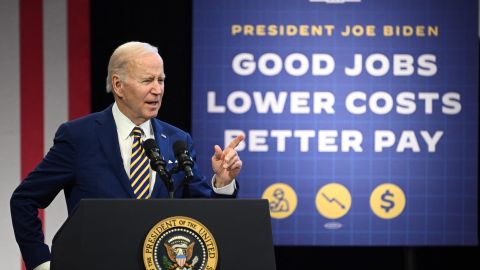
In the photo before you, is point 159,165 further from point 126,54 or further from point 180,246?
point 126,54

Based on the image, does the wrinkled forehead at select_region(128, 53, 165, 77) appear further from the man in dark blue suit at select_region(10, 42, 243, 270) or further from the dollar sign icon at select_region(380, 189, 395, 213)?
the dollar sign icon at select_region(380, 189, 395, 213)

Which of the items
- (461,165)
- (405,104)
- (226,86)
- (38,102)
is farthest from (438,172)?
(38,102)

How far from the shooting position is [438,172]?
401 cm

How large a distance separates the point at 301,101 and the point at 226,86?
1.23 feet

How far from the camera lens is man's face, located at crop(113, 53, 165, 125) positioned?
7.11ft

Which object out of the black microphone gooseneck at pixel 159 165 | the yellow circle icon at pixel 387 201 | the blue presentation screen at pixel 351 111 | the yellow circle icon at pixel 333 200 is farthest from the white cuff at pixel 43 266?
the yellow circle icon at pixel 387 201

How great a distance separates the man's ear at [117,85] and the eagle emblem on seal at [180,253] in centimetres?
68

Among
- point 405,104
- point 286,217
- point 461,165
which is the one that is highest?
point 405,104

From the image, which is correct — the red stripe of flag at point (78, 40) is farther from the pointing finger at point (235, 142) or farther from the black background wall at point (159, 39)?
the pointing finger at point (235, 142)

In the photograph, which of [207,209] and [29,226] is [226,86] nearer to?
[29,226]

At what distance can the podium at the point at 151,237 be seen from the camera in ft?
5.43

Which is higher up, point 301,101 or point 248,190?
point 301,101

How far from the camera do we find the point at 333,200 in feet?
13.1

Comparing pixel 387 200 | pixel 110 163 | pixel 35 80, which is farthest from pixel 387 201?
pixel 110 163
